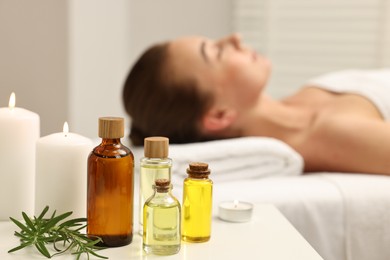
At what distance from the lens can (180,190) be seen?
171cm

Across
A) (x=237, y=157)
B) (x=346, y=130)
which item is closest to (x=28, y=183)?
(x=237, y=157)

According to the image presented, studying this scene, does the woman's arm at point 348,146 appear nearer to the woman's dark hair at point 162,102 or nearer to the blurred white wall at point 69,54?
the woman's dark hair at point 162,102

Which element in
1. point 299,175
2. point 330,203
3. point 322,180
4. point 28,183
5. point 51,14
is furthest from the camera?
point 51,14

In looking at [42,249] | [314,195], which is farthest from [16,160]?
[314,195]

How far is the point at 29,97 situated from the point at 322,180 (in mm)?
1431

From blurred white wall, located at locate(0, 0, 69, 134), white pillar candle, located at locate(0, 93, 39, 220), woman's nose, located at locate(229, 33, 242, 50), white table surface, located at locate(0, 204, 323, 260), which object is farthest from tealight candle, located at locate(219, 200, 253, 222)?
blurred white wall, located at locate(0, 0, 69, 134)

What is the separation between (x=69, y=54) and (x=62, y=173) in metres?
1.73

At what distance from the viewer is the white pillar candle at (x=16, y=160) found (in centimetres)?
117

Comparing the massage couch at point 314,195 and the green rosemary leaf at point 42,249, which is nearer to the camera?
the green rosemary leaf at point 42,249

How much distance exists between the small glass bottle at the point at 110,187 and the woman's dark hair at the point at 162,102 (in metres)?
0.97

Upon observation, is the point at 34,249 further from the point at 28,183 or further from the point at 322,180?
the point at 322,180

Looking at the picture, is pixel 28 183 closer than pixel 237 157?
Yes

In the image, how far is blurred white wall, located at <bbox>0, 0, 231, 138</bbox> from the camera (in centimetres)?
270

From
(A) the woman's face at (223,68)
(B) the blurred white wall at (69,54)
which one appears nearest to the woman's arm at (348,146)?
(A) the woman's face at (223,68)
